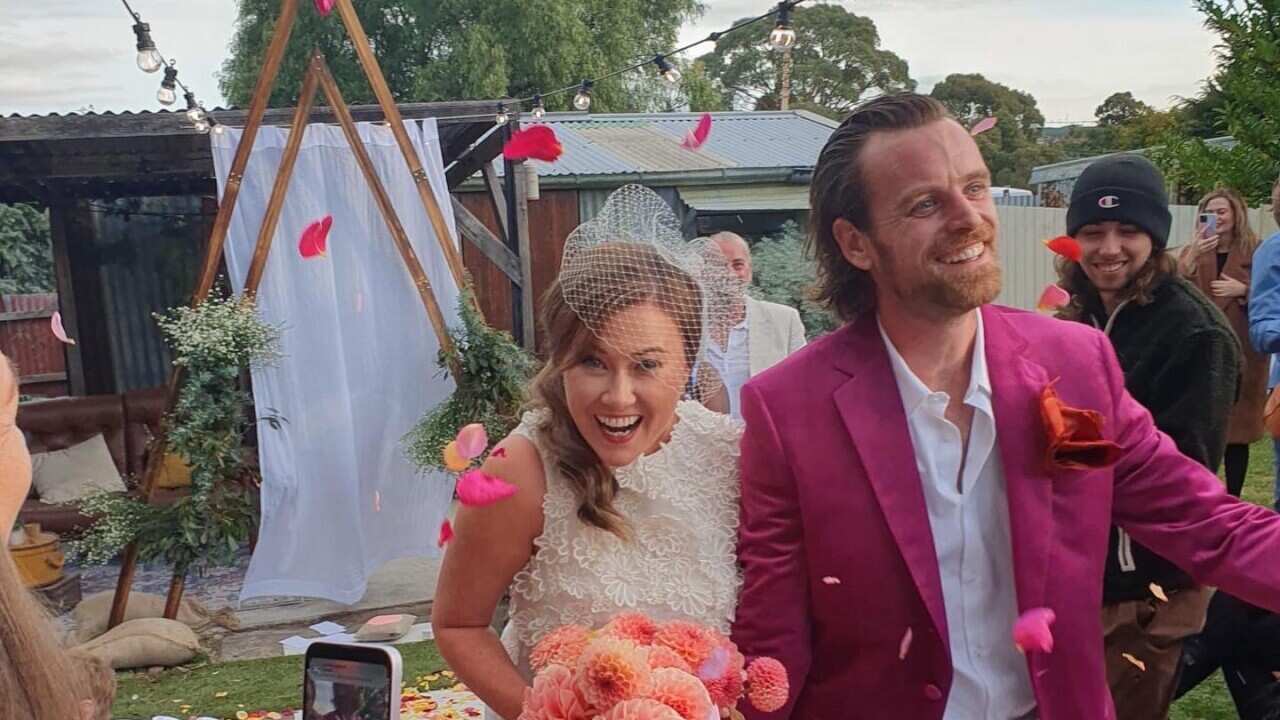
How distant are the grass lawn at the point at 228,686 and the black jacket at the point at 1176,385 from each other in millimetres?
3511

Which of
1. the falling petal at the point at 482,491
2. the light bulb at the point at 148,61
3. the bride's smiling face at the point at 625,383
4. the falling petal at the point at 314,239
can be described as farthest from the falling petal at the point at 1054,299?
the light bulb at the point at 148,61

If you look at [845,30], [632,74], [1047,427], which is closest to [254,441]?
[1047,427]

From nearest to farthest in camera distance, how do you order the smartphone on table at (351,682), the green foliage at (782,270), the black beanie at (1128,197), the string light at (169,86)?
the smartphone on table at (351,682) → the black beanie at (1128,197) → the string light at (169,86) → the green foliage at (782,270)

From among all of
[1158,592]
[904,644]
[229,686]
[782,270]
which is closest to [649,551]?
[904,644]

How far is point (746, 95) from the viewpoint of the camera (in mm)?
28141

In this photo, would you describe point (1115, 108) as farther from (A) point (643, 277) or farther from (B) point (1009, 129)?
(A) point (643, 277)

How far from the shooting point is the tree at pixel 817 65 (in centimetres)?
2827

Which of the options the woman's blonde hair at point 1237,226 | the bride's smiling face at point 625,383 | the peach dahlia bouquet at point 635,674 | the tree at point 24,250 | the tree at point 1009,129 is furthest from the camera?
the tree at point 1009,129

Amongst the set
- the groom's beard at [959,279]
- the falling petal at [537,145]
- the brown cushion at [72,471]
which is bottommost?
the brown cushion at [72,471]

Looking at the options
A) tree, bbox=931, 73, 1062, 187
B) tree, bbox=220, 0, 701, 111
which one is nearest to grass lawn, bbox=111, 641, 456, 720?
tree, bbox=220, 0, 701, 111

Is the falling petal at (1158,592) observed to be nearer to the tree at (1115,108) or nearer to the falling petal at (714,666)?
the falling petal at (714,666)

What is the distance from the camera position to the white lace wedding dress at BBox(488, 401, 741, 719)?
6.17 ft

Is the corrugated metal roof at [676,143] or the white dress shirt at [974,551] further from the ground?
the corrugated metal roof at [676,143]

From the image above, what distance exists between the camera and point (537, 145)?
5.42 meters
